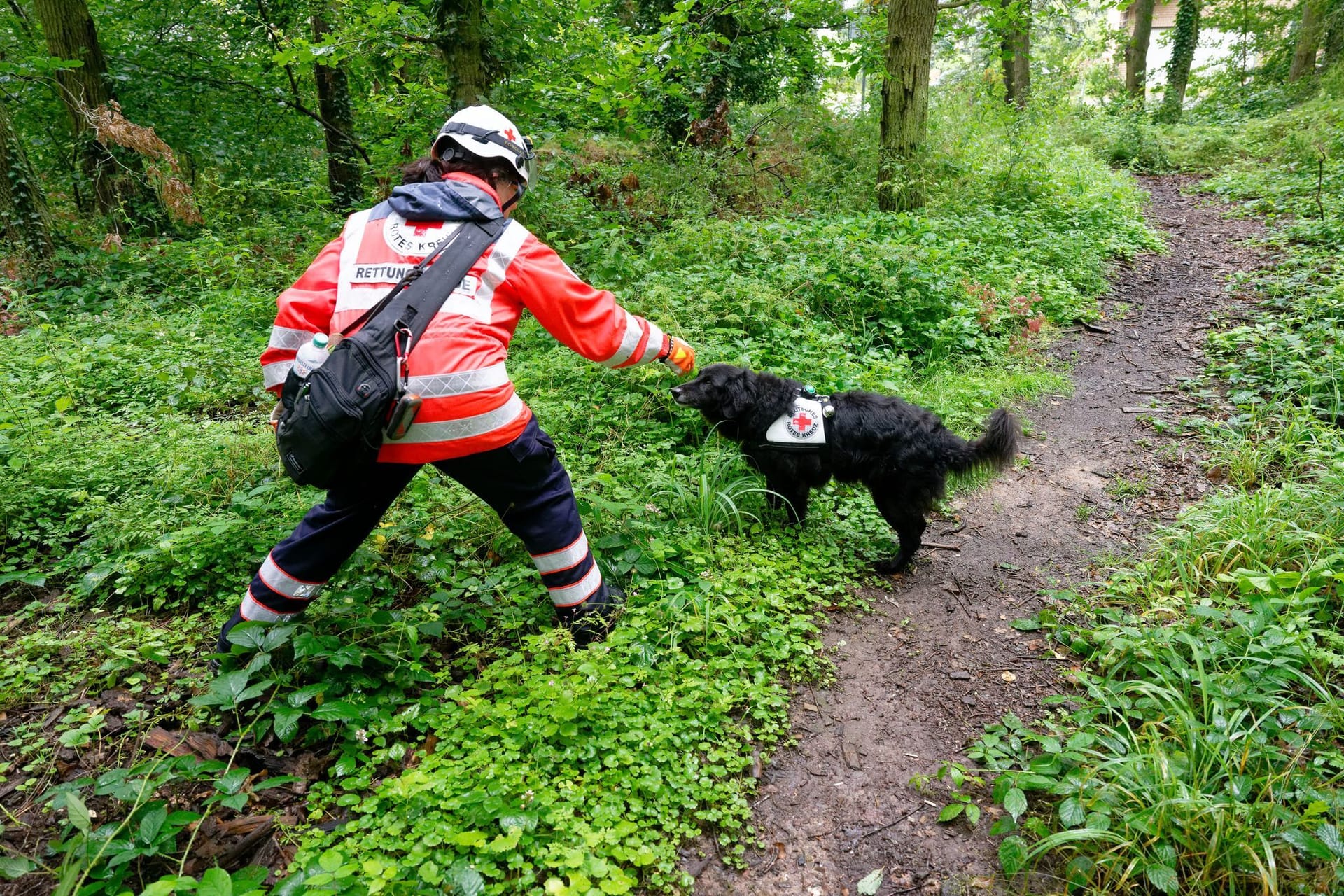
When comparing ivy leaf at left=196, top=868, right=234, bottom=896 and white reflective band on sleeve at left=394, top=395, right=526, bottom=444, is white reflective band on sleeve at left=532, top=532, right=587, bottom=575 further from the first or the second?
ivy leaf at left=196, top=868, right=234, bottom=896

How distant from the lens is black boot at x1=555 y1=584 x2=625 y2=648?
123 inches

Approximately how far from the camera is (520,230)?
278cm

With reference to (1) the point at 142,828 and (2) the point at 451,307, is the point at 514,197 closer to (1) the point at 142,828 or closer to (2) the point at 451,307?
(2) the point at 451,307

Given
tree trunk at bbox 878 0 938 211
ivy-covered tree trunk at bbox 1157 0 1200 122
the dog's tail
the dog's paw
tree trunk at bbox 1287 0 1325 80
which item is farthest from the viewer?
ivy-covered tree trunk at bbox 1157 0 1200 122

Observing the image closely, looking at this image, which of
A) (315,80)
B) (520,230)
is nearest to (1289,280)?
(520,230)

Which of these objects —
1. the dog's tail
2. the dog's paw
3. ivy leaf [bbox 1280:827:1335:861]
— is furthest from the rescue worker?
ivy leaf [bbox 1280:827:1335:861]

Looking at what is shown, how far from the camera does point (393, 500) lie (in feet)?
9.64

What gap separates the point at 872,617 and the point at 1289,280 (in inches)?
267

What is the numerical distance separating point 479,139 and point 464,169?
5.6 inches

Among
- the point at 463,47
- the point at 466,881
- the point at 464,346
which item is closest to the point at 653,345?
the point at 464,346

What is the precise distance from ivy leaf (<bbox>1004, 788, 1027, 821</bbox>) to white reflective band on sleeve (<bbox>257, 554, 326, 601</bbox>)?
2.81 meters

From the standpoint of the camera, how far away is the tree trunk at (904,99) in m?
8.41

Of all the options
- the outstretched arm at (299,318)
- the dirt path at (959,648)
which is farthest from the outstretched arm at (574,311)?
the dirt path at (959,648)

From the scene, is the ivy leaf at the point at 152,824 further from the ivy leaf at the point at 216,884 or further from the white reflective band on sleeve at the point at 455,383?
the white reflective band on sleeve at the point at 455,383
